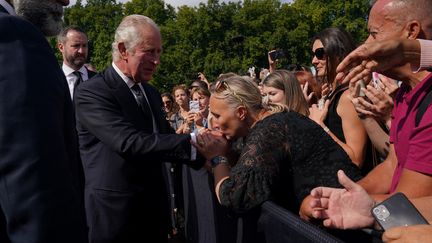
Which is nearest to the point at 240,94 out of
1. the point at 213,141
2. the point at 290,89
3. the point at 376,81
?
the point at 213,141

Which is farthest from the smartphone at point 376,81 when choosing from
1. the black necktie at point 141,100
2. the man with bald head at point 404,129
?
the black necktie at point 141,100

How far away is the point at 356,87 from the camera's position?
3.09 metres

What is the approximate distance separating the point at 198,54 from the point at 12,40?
181 ft

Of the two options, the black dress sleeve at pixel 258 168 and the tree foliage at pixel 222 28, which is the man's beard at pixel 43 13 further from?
the tree foliage at pixel 222 28

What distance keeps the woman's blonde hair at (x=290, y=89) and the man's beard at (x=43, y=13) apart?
1769 mm

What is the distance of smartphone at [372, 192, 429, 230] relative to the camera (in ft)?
5.24

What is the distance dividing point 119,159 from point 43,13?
125 centimetres

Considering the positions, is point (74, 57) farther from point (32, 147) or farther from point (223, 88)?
point (32, 147)

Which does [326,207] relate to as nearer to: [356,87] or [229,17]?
[356,87]

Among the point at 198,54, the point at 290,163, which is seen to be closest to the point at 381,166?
the point at 290,163

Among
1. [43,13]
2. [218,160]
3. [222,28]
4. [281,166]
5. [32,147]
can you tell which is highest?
[43,13]

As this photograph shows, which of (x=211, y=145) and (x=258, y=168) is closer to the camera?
(x=258, y=168)

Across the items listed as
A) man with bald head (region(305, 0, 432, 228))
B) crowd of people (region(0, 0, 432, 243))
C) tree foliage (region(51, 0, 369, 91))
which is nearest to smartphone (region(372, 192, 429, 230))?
crowd of people (region(0, 0, 432, 243))

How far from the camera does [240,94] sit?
3.21m
